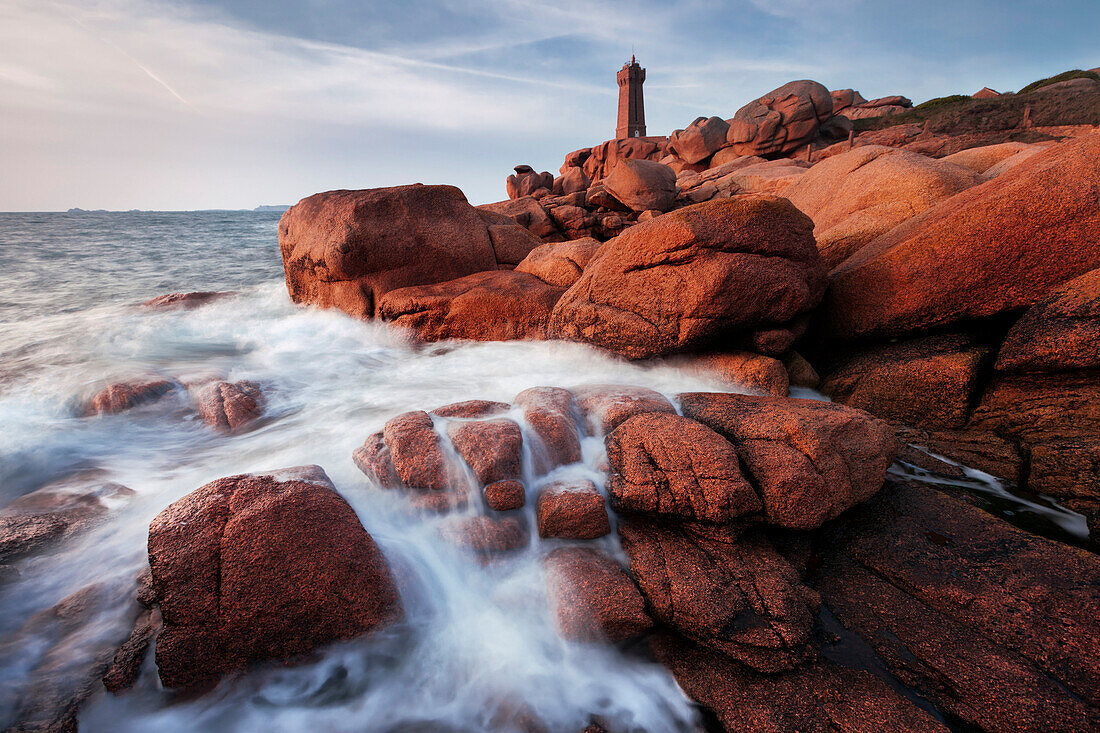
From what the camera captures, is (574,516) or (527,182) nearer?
(574,516)

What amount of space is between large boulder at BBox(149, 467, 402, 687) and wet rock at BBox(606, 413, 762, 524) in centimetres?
165

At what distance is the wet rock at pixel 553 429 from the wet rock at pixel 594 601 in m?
0.84

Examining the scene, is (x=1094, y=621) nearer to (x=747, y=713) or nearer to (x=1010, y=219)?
(x=747, y=713)

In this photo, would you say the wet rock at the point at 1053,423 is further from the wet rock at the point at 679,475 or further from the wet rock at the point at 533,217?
the wet rock at the point at 533,217

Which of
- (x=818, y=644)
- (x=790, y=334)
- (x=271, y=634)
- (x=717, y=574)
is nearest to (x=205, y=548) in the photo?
(x=271, y=634)

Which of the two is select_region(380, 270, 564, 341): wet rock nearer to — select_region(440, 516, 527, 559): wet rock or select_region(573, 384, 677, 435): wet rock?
select_region(573, 384, 677, 435): wet rock

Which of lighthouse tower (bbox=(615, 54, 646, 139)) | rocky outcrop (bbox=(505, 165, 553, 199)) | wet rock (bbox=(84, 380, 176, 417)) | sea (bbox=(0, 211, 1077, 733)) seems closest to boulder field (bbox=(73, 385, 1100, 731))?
sea (bbox=(0, 211, 1077, 733))

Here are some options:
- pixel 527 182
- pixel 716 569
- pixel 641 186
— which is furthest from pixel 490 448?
pixel 527 182

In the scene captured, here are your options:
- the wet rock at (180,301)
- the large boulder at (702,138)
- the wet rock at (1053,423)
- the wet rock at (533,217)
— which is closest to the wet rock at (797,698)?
the wet rock at (1053,423)

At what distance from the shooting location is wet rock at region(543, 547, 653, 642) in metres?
2.69

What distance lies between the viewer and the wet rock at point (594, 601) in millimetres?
2689

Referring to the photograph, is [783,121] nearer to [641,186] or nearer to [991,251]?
[641,186]

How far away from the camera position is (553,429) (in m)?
3.81

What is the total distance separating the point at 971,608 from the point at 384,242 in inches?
328
